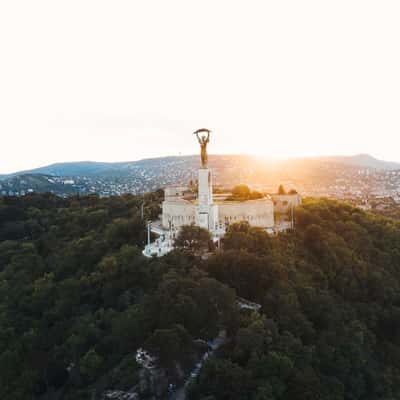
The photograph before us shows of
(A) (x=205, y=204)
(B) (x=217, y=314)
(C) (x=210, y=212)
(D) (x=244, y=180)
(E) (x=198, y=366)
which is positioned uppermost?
(A) (x=205, y=204)

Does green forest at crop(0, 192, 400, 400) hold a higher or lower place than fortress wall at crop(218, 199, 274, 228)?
lower

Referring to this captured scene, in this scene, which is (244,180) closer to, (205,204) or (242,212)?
(242,212)

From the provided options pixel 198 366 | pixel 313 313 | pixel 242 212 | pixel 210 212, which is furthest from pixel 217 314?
pixel 242 212

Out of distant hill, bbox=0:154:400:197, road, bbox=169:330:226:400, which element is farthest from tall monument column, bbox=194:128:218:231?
distant hill, bbox=0:154:400:197

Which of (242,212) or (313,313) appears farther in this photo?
(242,212)

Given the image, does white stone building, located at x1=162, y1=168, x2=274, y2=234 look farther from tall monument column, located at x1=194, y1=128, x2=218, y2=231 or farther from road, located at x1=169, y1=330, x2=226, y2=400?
road, located at x1=169, y1=330, x2=226, y2=400

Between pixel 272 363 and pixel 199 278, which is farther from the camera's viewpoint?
pixel 199 278

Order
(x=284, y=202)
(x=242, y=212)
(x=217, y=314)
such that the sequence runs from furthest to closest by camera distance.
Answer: (x=284, y=202), (x=242, y=212), (x=217, y=314)

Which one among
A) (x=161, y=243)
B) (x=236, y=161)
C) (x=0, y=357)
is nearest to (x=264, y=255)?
(x=161, y=243)

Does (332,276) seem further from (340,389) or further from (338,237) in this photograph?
(340,389)
